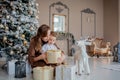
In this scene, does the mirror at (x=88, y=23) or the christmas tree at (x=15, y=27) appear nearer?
the christmas tree at (x=15, y=27)

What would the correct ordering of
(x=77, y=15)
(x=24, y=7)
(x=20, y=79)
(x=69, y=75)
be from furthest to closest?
(x=77, y=15)
(x=24, y=7)
(x=20, y=79)
(x=69, y=75)

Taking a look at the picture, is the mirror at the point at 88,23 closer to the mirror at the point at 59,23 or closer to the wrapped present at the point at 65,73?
the mirror at the point at 59,23

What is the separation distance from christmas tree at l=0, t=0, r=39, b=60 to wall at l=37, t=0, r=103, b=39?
10.3ft

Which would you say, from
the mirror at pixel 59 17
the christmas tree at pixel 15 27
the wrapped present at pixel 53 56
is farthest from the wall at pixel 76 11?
the wrapped present at pixel 53 56

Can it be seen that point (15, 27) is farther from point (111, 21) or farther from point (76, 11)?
point (111, 21)

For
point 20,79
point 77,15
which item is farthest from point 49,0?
point 20,79

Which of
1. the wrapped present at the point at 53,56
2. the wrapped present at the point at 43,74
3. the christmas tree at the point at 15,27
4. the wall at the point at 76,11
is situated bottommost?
the wrapped present at the point at 43,74

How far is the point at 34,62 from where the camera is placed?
3.21m

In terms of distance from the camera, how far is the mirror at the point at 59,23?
852 centimetres

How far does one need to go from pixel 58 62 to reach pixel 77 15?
6757 millimetres

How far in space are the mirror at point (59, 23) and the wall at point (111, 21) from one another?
2.44 meters

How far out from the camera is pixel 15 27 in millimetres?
4781

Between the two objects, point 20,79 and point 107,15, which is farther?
point 107,15

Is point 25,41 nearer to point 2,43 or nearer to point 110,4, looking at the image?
point 2,43
